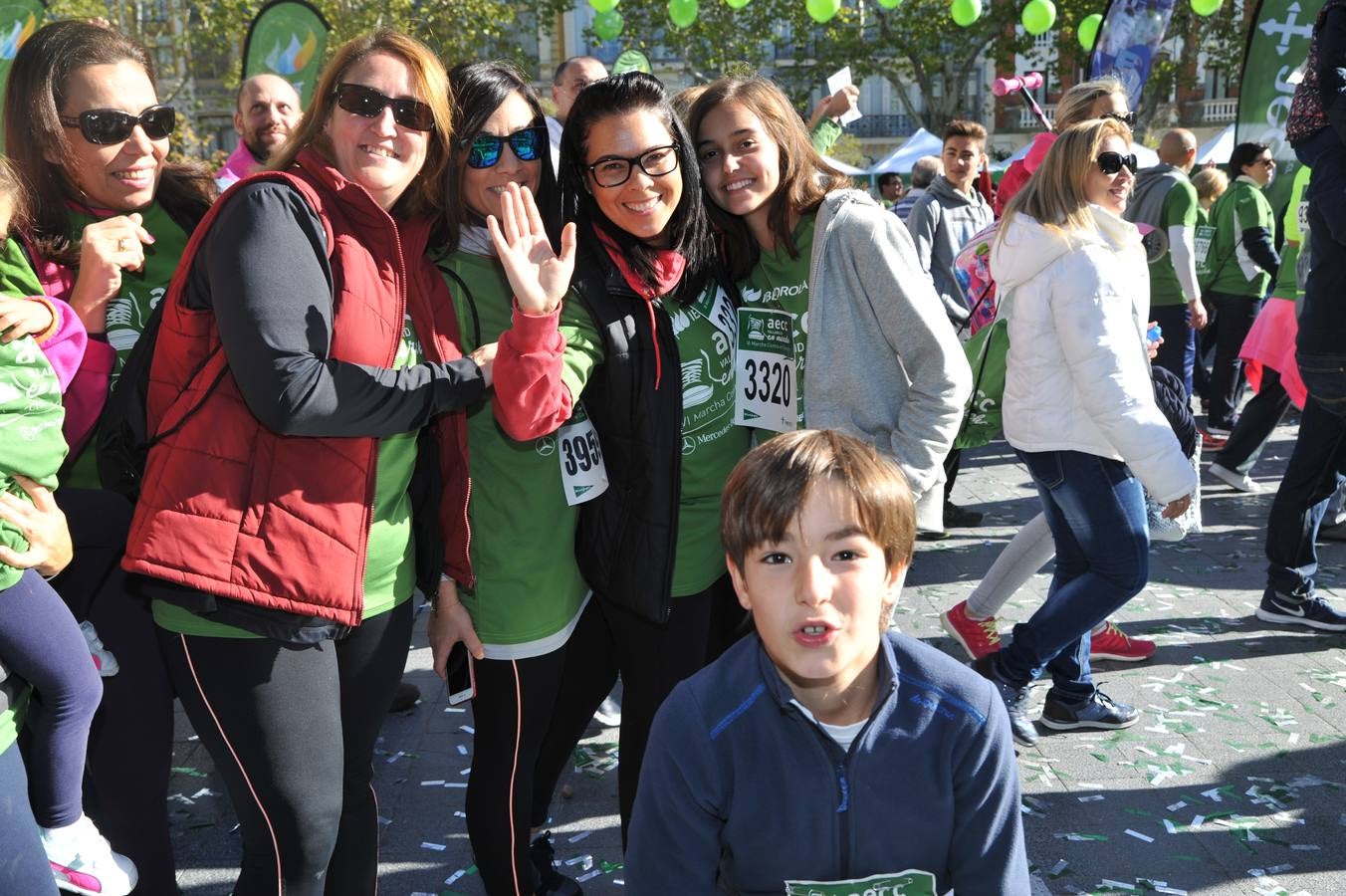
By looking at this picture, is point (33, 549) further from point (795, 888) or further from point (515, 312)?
point (795, 888)

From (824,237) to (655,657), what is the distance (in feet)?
3.54

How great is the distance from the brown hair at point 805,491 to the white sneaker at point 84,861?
162 centimetres

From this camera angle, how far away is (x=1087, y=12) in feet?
109

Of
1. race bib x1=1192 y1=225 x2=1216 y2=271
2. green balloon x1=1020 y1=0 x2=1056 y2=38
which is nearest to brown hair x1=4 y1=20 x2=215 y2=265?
race bib x1=1192 y1=225 x2=1216 y2=271

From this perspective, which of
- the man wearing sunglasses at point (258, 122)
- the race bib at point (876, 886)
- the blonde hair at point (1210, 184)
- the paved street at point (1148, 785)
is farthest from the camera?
the blonde hair at point (1210, 184)

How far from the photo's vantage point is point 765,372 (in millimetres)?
2885

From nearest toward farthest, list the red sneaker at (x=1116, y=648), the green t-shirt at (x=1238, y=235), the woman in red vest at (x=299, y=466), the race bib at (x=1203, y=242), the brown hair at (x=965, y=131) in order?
the woman in red vest at (x=299, y=466) → the red sneaker at (x=1116, y=648) → the brown hair at (x=965, y=131) → the green t-shirt at (x=1238, y=235) → the race bib at (x=1203, y=242)

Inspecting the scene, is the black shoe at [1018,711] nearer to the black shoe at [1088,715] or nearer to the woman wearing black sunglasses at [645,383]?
the black shoe at [1088,715]

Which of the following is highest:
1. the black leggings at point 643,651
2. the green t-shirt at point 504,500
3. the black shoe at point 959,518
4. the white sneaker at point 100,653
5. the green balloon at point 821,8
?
the green balloon at point 821,8

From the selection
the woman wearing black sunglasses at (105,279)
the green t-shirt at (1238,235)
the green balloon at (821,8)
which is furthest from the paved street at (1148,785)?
the green balloon at (821,8)

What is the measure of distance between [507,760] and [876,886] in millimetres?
1054

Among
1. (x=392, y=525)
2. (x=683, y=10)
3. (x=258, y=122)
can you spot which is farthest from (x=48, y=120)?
(x=683, y=10)

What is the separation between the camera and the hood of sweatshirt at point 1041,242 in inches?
141

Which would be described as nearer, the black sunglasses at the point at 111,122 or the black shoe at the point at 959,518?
the black sunglasses at the point at 111,122
